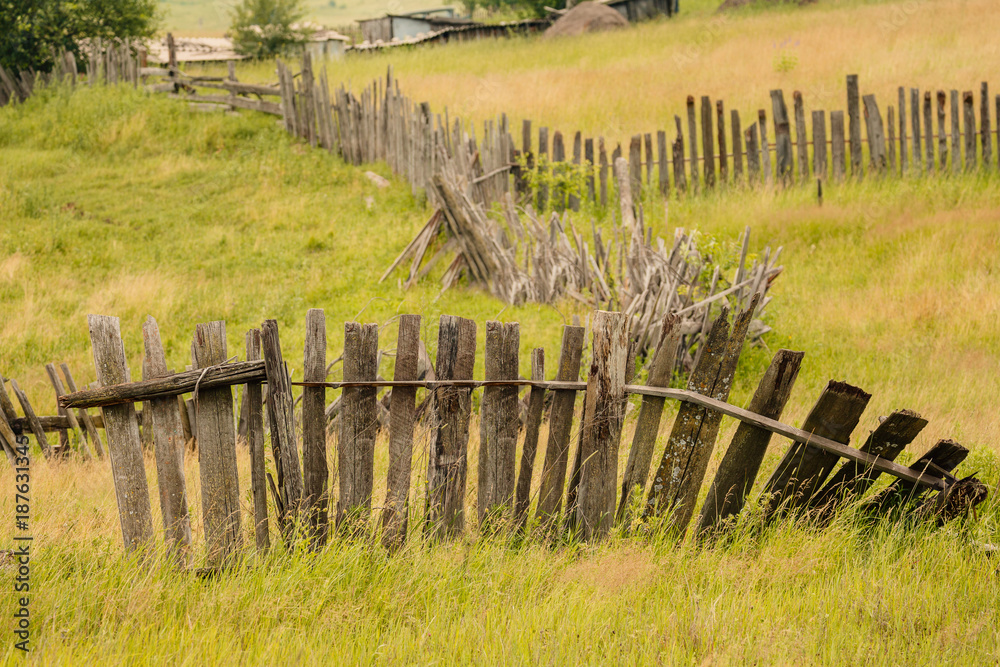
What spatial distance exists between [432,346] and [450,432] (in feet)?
10.2

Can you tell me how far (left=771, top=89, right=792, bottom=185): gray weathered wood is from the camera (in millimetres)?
10281

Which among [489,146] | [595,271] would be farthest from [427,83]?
[595,271]

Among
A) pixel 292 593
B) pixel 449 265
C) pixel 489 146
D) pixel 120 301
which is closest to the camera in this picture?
pixel 292 593

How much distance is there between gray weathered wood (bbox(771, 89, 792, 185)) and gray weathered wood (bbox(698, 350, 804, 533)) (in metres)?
8.04

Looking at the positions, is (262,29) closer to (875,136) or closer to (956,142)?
(875,136)

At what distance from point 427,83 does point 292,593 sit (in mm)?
17148

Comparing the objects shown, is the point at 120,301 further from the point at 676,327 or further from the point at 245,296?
the point at 676,327

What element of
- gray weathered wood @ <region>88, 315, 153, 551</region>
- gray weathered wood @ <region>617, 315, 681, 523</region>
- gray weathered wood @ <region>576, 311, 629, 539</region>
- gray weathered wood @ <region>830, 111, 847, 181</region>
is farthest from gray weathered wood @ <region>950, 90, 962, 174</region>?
gray weathered wood @ <region>88, 315, 153, 551</region>

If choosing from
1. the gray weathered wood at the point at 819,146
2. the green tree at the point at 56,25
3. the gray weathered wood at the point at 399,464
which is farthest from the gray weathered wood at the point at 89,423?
the green tree at the point at 56,25

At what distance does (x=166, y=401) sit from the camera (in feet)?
9.46

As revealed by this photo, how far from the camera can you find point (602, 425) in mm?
3271

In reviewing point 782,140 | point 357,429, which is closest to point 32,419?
point 357,429

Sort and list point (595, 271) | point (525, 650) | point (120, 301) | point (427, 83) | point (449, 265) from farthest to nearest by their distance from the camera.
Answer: point (427, 83)
point (449, 265)
point (120, 301)
point (595, 271)
point (525, 650)

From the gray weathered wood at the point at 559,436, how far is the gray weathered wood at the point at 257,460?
1.20m
